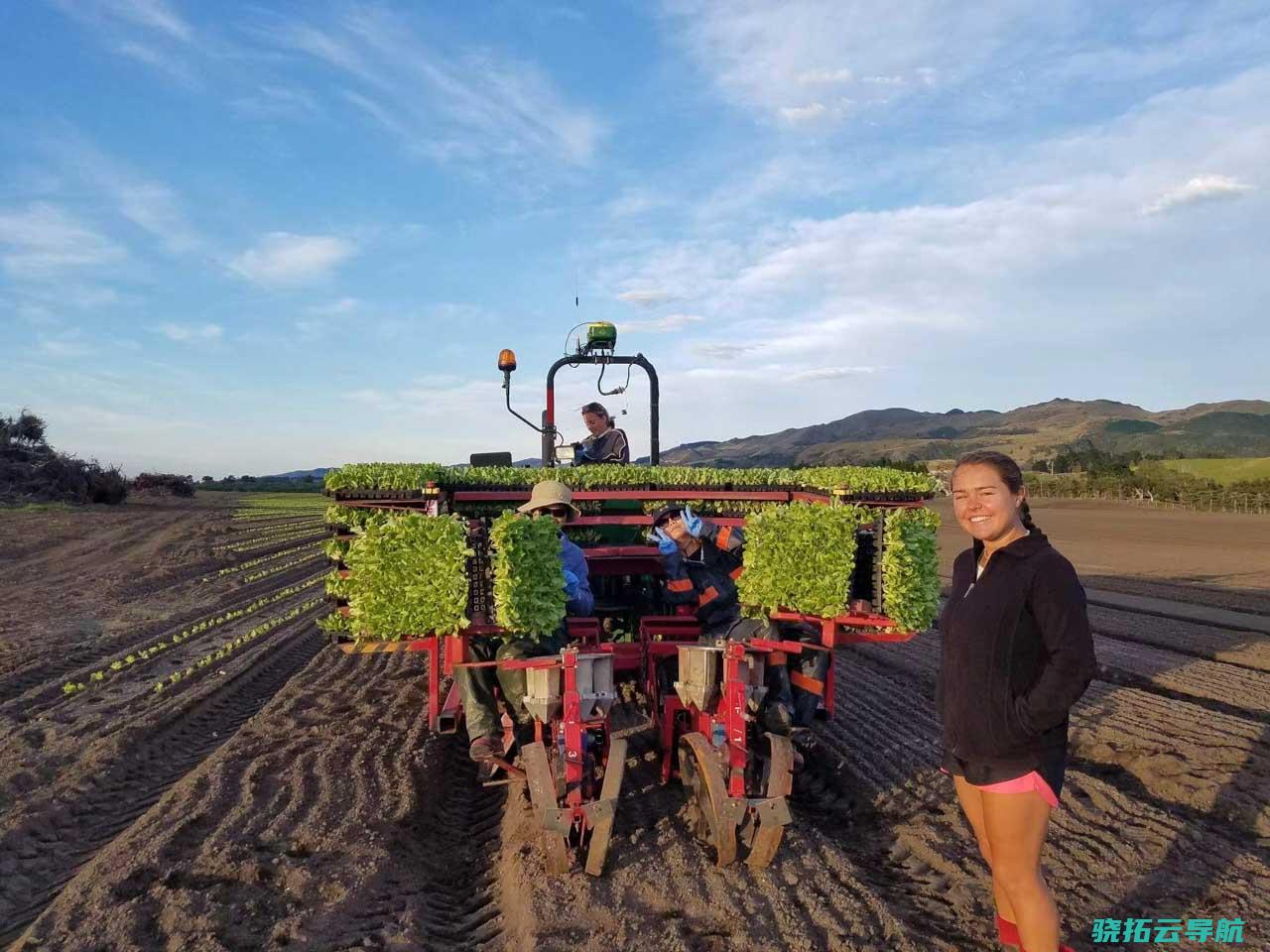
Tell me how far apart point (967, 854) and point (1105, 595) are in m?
12.4

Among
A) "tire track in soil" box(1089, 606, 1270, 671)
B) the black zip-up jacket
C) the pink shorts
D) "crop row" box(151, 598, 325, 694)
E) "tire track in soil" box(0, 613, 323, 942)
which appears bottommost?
"tire track in soil" box(1089, 606, 1270, 671)

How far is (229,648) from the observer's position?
396 inches

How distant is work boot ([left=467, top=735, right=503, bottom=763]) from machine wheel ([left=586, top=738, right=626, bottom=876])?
92 centimetres

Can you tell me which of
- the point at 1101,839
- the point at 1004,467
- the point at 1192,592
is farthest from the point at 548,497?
the point at 1192,592

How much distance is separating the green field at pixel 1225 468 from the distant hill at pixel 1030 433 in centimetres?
2539

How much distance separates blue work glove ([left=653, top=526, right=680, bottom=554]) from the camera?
18.9 ft

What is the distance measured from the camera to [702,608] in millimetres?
6020

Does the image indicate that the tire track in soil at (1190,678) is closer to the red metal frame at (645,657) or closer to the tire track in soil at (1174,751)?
the tire track in soil at (1174,751)

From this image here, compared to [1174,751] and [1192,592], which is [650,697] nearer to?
[1174,751]

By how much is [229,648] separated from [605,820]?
726 cm

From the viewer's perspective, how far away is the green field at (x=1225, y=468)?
163 ft

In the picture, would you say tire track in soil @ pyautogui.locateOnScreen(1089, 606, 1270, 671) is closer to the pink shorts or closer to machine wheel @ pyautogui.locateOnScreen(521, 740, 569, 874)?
the pink shorts

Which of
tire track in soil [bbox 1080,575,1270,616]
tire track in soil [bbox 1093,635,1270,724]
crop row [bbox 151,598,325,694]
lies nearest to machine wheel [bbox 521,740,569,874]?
crop row [bbox 151,598,325,694]

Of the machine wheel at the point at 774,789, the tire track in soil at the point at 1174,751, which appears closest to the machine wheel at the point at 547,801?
the machine wheel at the point at 774,789
